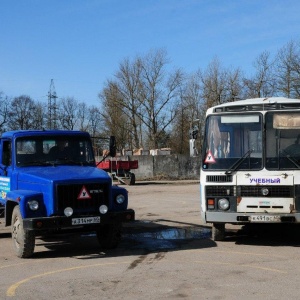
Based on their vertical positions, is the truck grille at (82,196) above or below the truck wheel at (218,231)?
above

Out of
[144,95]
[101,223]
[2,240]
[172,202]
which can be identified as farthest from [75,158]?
[144,95]

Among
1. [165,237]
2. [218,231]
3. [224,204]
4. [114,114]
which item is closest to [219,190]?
[224,204]

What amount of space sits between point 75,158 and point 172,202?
10.1 meters

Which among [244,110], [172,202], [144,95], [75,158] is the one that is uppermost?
[144,95]

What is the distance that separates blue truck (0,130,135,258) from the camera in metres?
8.64

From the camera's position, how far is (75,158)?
10266 mm

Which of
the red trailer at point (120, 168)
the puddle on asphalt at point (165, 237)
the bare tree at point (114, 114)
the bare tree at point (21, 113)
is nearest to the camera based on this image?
the puddle on asphalt at point (165, 237)

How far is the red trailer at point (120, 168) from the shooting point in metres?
32.6

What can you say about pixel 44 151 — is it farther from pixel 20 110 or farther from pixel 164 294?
pixel 20 110

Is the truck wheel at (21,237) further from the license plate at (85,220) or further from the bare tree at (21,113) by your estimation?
the bare tree at (21,113)

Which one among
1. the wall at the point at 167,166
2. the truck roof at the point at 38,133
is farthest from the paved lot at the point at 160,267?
the wall at the point at 167,166

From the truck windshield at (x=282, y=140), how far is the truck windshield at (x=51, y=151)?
145 inches

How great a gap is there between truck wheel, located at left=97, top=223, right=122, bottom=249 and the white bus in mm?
1769

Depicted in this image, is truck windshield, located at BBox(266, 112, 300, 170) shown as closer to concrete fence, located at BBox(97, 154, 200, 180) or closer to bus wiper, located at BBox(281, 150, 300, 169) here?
bus wiper, located at BBox(281, 150, 300, 169)
